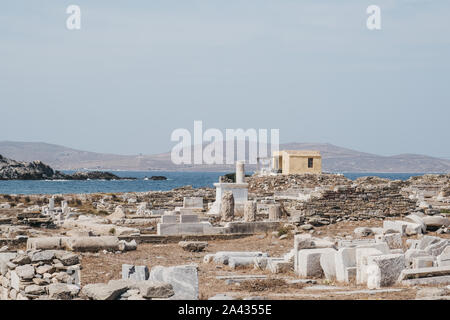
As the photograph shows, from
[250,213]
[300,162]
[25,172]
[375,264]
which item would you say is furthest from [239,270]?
[25,172]

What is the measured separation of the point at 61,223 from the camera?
77.4ft

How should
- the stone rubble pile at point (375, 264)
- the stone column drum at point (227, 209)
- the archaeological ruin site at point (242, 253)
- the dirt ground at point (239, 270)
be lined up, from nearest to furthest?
the archaeological ruin site at point (242, 253)
the dirt ground at point (239, 270)
the stone rubble pile at point (375, 264)
the stone column drum at point (227, 209)

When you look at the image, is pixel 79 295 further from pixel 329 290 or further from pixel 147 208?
pixel 147 208

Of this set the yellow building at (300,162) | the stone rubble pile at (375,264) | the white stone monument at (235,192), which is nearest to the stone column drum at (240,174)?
the white stone monument at (235,192)

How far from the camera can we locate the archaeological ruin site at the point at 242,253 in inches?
356

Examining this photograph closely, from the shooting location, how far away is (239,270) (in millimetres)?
12797

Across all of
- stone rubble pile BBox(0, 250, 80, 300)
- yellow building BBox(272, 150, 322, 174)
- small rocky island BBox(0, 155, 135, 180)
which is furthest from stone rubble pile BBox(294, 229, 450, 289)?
small rocky island BBox(0, 155, 135, 180)

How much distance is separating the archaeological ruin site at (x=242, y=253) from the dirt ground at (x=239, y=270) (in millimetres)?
23

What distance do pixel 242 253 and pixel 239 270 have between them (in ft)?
4.22

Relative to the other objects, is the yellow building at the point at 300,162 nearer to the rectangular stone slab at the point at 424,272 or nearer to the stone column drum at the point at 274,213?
the stone column drum at the point at 274,213

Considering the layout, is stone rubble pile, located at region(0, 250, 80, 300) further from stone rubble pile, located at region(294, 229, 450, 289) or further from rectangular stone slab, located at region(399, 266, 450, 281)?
rectangular stone slab, located at region(399, 266, 450, 281)

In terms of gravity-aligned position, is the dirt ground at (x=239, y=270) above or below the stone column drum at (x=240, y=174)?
below

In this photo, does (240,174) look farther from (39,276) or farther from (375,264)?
(39,276)

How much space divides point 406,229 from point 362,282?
25.8ft
